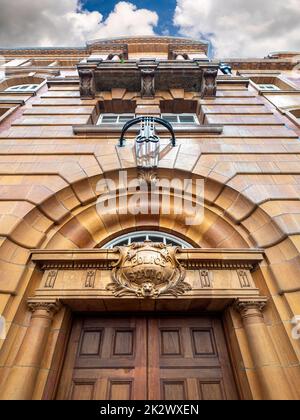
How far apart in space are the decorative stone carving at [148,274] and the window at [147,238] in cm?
114

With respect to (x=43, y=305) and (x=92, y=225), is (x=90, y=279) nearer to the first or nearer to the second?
(x=43, y=305)

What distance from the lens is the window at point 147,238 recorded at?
5836 mm

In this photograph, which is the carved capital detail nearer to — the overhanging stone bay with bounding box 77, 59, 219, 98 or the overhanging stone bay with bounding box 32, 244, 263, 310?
the overhanging stone bay with bounding box 77, 59, 219, 98

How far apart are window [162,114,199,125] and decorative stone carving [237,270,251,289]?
712cm

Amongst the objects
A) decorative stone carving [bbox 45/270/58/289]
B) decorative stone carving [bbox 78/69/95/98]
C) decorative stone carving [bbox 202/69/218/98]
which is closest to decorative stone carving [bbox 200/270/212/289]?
decorative stone carving [bbox 45/270/58/289]

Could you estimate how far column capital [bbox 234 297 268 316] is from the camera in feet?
13.8

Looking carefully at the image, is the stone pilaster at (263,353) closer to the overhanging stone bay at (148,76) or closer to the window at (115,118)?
the window at (115,118)

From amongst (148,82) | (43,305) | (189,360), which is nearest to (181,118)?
(148,82)

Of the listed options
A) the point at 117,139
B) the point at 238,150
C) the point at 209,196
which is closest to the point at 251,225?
the point at 209,196

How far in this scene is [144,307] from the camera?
4.52m

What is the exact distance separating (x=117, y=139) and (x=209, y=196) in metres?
3.61

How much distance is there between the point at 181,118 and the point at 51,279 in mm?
8503

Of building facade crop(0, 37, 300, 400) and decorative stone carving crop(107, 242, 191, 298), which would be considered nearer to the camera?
building facade crop(0, 37, 300, 400)

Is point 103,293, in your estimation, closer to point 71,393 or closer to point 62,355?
point 62,355
